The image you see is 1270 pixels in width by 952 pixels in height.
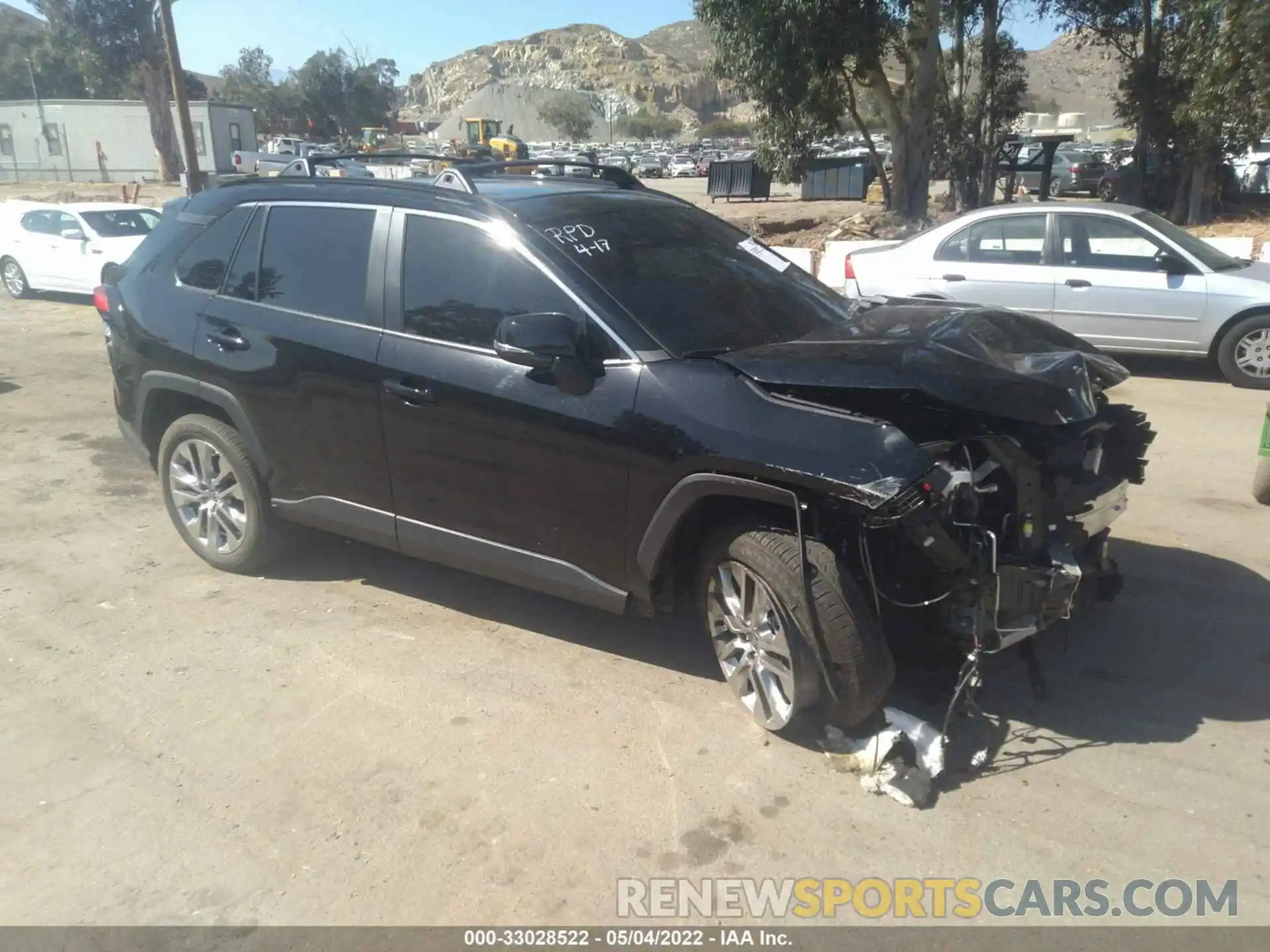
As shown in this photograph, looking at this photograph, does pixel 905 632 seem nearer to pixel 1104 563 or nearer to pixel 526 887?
pixel 1104 563

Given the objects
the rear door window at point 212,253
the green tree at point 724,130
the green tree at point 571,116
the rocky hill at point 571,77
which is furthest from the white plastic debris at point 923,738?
the rocky hill at point 571,77

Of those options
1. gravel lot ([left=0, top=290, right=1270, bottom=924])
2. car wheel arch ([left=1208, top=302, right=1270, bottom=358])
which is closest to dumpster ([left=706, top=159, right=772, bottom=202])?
car wheel arch ([left=1208, top=302, right=1270, bottom=358])

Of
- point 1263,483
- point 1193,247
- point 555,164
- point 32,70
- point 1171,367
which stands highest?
point 32,70

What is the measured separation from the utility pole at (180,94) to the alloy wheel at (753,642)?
870 inches

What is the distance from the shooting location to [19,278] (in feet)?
51.1

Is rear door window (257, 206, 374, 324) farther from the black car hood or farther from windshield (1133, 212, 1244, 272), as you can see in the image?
windshield (1133, 212, 1244, 272)

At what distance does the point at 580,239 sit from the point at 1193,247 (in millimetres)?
7084

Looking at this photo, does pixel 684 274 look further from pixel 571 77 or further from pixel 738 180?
pixel 571 77

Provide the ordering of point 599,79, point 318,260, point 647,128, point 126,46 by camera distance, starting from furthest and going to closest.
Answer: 1. point 599,79
2. point 647,128
3. point 126,46
4. point 318,260

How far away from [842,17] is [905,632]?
14940mm

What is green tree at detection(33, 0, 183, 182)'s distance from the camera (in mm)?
45219

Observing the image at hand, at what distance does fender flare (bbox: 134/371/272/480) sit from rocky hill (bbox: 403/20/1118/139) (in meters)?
102

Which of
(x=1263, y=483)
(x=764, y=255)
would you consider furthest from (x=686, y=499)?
(x=1263, y=483)

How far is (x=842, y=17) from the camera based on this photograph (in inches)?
642
